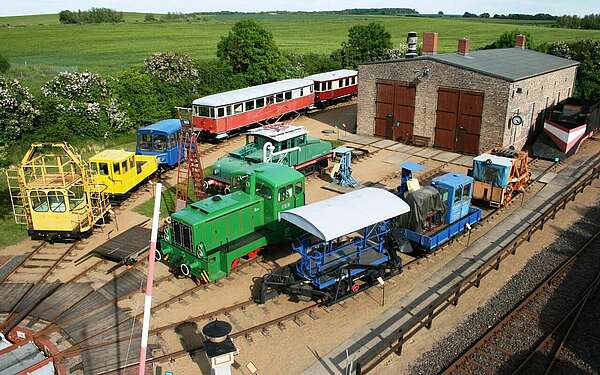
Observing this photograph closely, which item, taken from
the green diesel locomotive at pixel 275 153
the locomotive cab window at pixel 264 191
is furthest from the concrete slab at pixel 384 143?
the locomotive cab window at pixel 264 191

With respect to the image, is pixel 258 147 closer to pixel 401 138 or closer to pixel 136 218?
pixel 136 218

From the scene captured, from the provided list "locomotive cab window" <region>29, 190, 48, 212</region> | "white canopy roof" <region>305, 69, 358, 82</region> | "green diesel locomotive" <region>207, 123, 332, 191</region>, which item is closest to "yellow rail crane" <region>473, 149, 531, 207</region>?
"green diesel locomotive" <region>207, 123, 332, 191</region>

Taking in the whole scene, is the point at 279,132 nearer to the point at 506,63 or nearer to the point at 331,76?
the point at 506,63

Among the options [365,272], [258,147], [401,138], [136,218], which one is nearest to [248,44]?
[401,138]

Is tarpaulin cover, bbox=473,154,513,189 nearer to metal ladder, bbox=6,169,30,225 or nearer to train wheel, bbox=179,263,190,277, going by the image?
train wheel, bbox=179,263,190,277

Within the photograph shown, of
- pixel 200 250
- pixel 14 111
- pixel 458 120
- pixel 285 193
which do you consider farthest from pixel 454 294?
pixel 14 111

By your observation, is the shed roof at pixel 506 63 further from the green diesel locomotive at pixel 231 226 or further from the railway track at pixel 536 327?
the green diesel locomotive at pixel 231 226

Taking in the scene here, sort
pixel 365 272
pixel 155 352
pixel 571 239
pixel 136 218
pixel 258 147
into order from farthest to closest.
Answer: pixel 258 147, pixel 136 218, pixel 571 239, pixel 365 272, pixel 155 352
